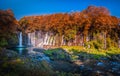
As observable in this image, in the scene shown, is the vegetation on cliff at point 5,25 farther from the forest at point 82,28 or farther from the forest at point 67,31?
the forest at point 82,28

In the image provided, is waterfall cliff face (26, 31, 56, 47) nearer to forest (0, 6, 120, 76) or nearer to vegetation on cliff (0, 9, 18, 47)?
forest (0, 6, 120, 76)

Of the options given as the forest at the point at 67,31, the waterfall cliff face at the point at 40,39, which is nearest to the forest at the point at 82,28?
the forest at the point at 67,31

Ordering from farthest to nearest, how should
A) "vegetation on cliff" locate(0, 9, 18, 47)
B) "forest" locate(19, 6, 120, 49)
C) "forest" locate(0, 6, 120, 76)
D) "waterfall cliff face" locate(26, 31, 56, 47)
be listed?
"waterfall cliff face" locate(26, 31, 56, 47)
"forest" locate(19, 6, 120, 49)
"forest" locate(0, 6, 120, 76)
"vegetation on cliff" locate(0, 9, 18, 47)

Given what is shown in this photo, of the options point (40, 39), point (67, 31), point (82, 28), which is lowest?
point (40, 39)

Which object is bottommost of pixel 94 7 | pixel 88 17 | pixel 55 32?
pixel 55 32

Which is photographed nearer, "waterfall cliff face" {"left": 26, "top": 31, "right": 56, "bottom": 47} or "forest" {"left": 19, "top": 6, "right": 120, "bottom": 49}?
"forest" {"left": 19, "top": 6, "right": 120, "bottom": 49}

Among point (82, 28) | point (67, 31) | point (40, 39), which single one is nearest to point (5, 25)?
point (67, 31)

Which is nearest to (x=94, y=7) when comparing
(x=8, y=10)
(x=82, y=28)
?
(x=82, y=28)

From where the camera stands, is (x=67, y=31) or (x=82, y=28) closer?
(x=67, y=31)

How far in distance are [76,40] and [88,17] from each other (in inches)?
183

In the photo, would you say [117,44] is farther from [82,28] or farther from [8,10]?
[8,10]

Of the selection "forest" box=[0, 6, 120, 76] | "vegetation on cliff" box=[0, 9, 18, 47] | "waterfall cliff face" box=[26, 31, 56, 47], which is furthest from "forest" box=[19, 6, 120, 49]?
"vegetation on cliff" box=[0, 9, 18, 47]

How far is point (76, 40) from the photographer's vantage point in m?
33.5

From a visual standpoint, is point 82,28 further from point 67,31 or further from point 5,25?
point 5,25
